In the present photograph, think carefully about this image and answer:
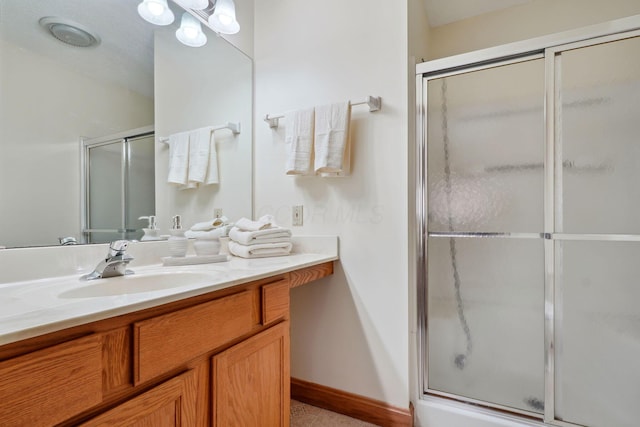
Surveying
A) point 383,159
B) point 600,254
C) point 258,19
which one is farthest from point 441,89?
point 258,19

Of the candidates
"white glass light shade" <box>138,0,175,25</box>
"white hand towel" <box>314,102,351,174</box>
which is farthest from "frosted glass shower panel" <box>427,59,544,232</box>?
"white glass light shade" <box>138,0,175,25</box>

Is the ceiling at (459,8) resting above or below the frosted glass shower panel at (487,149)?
above

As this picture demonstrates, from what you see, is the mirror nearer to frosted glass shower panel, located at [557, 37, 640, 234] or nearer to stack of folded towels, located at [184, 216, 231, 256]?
stack of folded towels, located at [184, 216, 231, 256]

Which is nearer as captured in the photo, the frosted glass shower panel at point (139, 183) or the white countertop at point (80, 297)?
the white countertop at point (80, 297)

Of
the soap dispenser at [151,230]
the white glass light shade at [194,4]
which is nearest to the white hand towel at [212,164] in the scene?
the soap dispenser at [151,230]

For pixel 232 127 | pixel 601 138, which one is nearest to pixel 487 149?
pixel 601 138

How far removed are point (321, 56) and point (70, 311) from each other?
5.40 ft

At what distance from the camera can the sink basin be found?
96 centimetres

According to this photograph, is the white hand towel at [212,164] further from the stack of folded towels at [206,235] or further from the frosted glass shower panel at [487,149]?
the frosted glass shower panel at [487,149]

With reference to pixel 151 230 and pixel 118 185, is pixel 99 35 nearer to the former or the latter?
pixel 118 185

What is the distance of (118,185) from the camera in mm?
1309

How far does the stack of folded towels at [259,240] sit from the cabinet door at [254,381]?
45 cm

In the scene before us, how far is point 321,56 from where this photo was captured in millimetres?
1779

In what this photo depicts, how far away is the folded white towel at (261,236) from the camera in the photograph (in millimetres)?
1555
